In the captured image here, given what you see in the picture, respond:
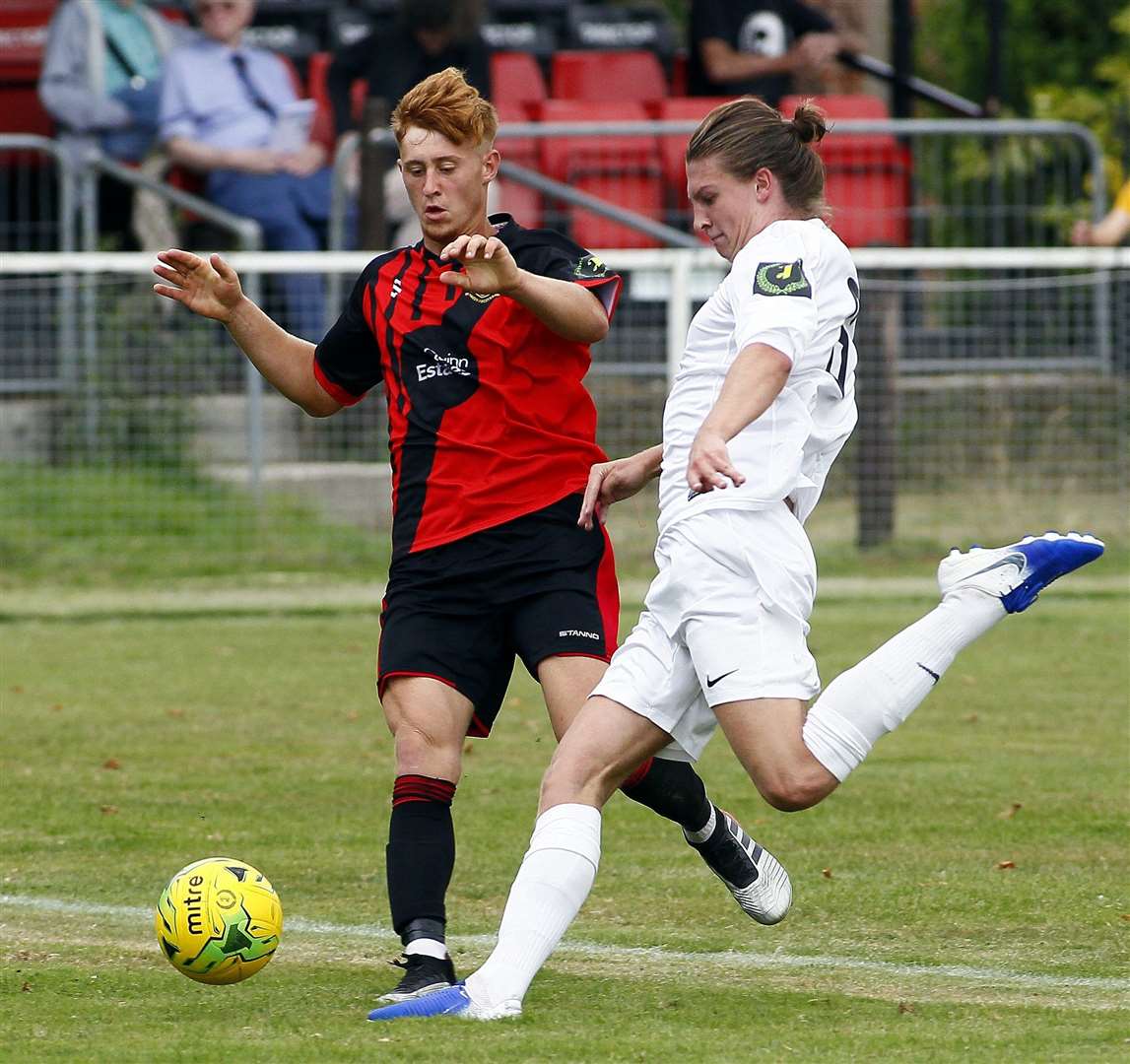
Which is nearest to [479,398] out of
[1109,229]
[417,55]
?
[1109,229]

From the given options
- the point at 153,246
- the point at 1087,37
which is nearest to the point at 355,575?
the point at 153,246

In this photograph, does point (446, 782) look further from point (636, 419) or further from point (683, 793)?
point (636, 419)

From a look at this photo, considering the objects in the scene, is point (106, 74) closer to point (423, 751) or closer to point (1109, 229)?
point (1109, 229)

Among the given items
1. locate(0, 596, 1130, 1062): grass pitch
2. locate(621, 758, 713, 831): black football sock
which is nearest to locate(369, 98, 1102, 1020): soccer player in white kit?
locate(0, 596, 1130, 1062): grass pitch

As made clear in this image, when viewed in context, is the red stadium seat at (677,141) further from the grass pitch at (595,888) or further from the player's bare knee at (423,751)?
the player's bare knee at (423,751)

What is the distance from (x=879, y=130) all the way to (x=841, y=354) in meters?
11.2

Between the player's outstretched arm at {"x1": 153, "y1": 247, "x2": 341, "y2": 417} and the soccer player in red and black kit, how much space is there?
A: 0.08 meters

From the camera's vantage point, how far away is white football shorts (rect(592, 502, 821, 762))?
4809mm

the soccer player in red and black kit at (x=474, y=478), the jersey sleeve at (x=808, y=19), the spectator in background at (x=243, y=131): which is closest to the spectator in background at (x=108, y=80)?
A: the spectator in background at (x=243, y=131)

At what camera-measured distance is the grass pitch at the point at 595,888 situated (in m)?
4.73

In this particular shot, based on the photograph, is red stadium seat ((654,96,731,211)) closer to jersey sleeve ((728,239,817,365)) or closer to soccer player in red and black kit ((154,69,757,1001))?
soccer player in red and black kit ((154,69,757,1001))

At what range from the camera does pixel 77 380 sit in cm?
1493

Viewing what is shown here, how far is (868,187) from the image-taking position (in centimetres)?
1645

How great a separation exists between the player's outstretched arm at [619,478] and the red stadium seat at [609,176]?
36.2 ft
